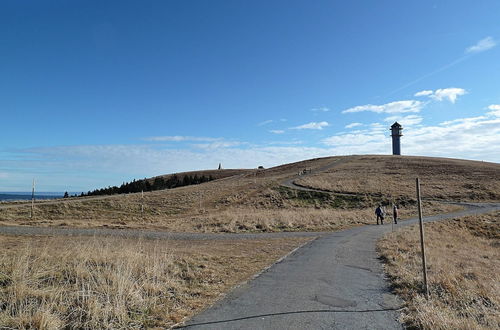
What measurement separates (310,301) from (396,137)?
9914 centimetres

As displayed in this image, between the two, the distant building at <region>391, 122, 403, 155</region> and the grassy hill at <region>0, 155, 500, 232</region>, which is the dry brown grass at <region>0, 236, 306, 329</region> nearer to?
the grassy hill at <region>0, 155, 500, 232</region>

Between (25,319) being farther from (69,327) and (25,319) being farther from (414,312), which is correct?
(414,312)

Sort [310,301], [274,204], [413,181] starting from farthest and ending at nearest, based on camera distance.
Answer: [413,181]
[274,204]
[310,301]

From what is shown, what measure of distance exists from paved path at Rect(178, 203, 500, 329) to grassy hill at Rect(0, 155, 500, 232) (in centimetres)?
1333

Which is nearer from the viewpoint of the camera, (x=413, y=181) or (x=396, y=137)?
(x=413, y=181)

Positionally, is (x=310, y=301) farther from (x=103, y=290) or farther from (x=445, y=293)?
(x=103, y=290)

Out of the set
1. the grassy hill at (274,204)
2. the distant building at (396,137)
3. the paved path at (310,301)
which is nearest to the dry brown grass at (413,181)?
the grassy hill at (274,204)

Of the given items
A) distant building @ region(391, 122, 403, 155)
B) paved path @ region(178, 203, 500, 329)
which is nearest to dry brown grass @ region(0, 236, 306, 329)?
paved path @ region(178, 203, 500, 329)

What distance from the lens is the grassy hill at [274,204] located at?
24938mm

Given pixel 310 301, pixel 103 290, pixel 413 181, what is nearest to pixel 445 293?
pixel 310 301

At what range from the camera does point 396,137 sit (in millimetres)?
95125

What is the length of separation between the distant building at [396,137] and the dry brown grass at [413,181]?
85.5 feet

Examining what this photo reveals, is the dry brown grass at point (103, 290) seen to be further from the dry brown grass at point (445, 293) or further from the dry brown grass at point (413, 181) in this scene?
the dry brown grass at point (413, 181)

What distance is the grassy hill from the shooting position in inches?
982
